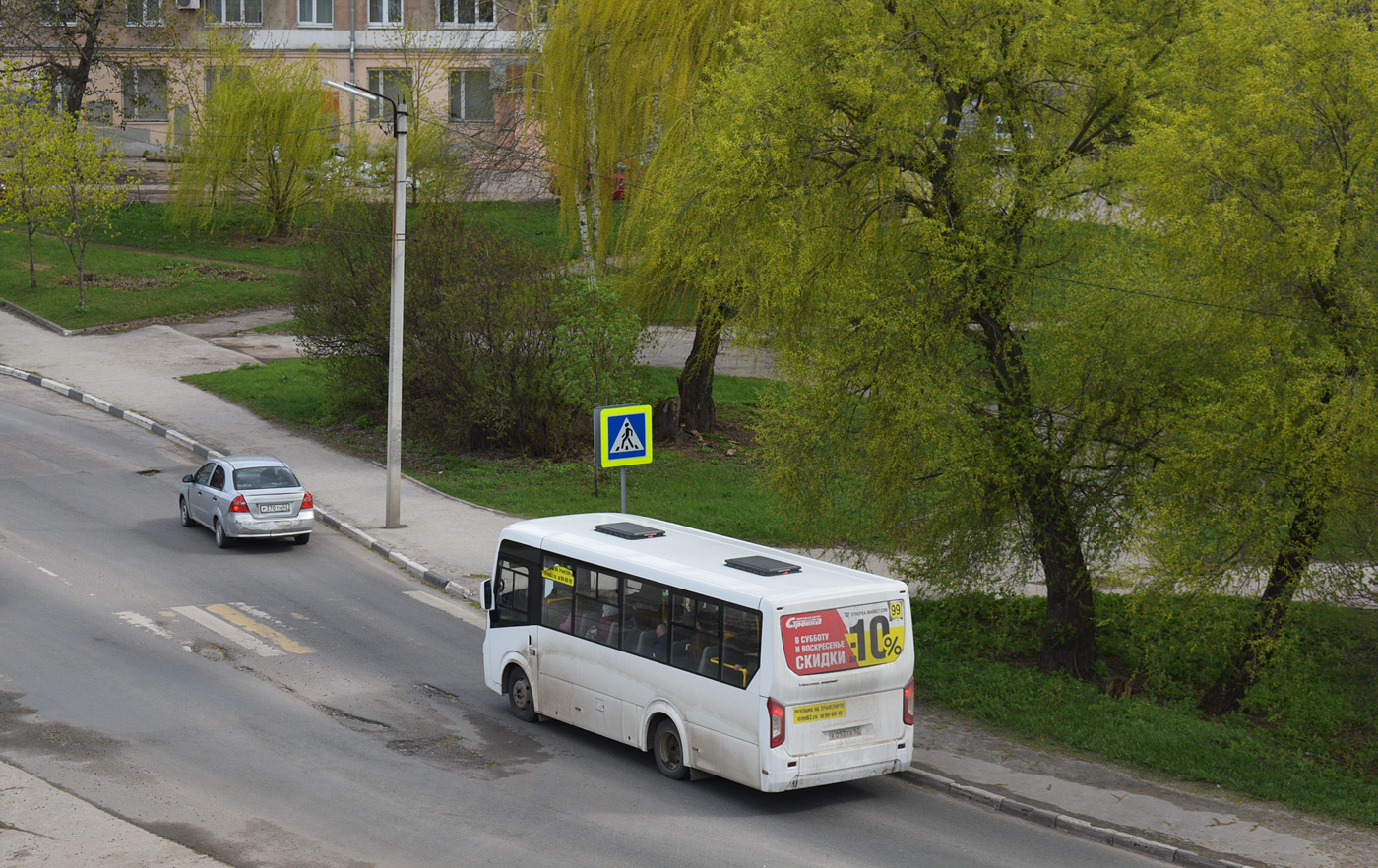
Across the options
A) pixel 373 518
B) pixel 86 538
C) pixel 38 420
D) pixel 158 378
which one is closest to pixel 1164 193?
pixel 373 518

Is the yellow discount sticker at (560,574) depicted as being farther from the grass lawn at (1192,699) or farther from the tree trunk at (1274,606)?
the tree trunk at (1274,606)

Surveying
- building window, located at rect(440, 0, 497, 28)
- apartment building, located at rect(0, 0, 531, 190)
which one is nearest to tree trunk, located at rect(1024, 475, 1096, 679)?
apartment building, located at rect(0, 0, 531, 190)

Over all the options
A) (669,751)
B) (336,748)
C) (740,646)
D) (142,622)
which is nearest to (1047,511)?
(740,646)

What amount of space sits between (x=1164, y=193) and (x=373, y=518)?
1515 cm

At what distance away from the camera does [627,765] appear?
1361 centimetres

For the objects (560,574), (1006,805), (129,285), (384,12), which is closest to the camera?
(1006,805)

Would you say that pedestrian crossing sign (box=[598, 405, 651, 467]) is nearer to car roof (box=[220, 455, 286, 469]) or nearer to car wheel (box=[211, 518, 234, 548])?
car roof (box=[220, 455, 286, 469])

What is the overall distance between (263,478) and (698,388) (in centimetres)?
1140

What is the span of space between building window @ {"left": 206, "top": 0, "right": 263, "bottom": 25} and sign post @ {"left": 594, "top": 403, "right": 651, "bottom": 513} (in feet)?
162

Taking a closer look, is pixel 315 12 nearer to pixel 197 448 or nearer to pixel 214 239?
pixel 214 239

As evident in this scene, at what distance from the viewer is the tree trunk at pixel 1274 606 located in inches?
557

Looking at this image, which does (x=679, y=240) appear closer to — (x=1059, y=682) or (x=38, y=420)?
(x=1059, y=682)

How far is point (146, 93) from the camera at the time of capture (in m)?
56.1

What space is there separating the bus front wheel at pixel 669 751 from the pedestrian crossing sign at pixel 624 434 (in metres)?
6.68
